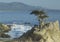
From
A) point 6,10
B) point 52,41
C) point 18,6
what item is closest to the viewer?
point 52,41

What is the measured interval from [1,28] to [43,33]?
6.37m

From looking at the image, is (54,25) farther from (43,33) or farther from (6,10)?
(6,10)

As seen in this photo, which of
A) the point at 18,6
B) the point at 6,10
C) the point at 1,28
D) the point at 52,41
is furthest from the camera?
the point at 6,10

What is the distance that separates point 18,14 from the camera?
29344mm

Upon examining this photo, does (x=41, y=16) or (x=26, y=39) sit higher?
(x=41, y=16)

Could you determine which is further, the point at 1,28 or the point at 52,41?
the point at 1,28

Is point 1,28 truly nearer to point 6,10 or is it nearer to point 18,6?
point 18,6

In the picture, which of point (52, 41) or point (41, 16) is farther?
point (41, 16)

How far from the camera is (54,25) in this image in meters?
12.3

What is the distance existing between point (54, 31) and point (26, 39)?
4.33 ft

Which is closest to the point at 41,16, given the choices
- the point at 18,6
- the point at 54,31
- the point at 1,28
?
the point at 54,31

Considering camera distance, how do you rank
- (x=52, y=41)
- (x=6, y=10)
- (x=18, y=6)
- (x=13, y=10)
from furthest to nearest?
(x=13, y=10), (x=6, y=10), (x=18, y=6), (x=52, y=41)

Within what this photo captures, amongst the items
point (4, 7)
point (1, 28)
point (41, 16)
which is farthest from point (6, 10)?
point (41, 16)

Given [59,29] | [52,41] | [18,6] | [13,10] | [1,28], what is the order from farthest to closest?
1. [13,10]
2. [18,6]
3. [1,28]
4. [59,29]
5. [52,41]
